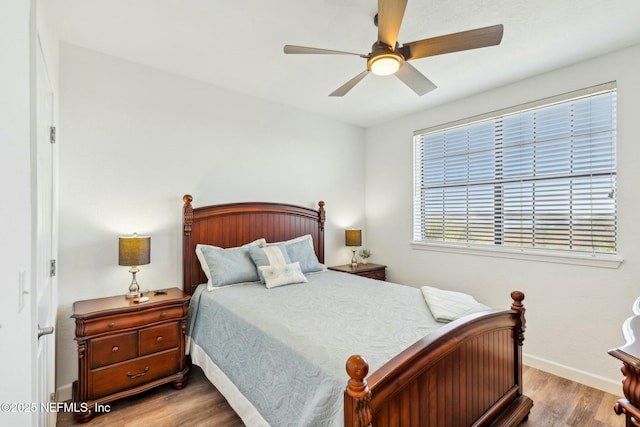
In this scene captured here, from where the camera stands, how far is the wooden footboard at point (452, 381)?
1123 millimetres

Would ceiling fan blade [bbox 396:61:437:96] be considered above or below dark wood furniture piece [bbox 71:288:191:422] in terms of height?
above

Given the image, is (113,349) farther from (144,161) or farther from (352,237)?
(352,237)

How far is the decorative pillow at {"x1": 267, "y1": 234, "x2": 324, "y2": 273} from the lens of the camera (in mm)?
3254

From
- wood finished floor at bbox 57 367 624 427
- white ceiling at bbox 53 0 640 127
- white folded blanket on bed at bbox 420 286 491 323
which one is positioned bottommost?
wood finished floor at bbox 57 367 624 427

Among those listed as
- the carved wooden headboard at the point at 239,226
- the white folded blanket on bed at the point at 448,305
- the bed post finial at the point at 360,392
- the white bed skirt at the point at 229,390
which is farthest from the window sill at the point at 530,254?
the white bed skirt at the point at 229,390

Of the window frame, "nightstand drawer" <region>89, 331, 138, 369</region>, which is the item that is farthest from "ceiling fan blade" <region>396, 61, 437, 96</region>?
"nightstand drawer" <region>89, 331, 138, 369</region>

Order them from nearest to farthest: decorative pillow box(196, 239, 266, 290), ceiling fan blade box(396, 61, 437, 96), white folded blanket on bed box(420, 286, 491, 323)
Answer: white folded blanket on bed box(420, 286, 491, 323)
ceiling fan blade box(396, 61, 437, 96)
decorative pillow box(196, 239, 266, 290)

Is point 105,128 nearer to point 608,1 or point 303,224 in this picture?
point 303,224

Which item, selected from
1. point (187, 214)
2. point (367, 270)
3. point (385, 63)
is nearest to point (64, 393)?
point (187, 214)

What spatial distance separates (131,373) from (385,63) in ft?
9.16

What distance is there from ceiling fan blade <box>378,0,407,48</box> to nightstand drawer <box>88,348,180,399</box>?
270cm

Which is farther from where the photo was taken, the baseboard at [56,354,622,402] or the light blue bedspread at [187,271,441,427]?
the baseboard at [56,354,622,402]

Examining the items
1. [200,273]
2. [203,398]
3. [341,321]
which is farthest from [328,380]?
[200,273]

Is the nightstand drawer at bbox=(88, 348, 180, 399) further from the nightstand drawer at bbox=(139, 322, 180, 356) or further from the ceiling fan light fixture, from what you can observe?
the ceiling fan light fixture
